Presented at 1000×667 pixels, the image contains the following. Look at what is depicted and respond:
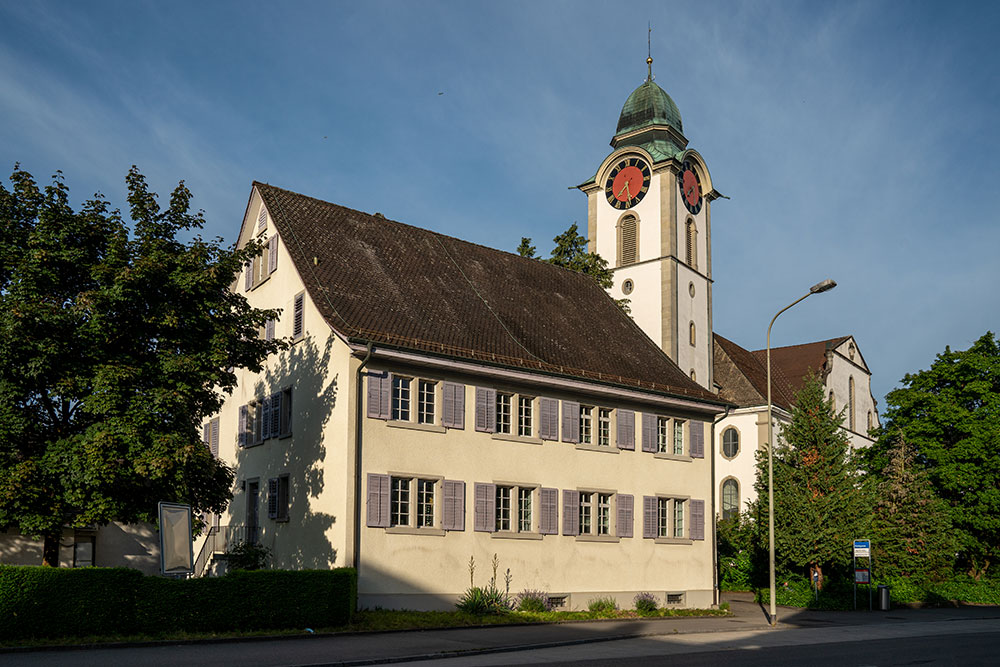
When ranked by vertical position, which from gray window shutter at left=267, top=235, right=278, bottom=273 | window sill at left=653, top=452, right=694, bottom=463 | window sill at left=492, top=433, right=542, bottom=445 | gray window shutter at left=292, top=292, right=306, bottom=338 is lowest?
window sill at left=653, top=452, right=694, bottom=463

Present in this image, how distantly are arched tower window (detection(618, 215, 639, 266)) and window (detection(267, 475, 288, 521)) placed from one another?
23.3 metres

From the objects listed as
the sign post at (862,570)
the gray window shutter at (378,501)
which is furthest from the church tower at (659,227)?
the gray window shutter at (378,501)

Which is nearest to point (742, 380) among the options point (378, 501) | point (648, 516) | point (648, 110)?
point (648, 110)

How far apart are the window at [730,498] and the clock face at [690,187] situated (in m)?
13.2

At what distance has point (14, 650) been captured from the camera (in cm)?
1511

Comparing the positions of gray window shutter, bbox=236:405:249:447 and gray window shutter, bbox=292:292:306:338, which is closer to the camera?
gray window shutter, bbox=292:292:306:338

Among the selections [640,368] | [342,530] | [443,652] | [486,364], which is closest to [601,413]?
[640,368]

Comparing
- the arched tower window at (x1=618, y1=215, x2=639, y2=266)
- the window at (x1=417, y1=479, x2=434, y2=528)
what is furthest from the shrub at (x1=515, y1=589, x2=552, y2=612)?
the arched tower window at (x1=618, y1=215, x2=639, y2=266)

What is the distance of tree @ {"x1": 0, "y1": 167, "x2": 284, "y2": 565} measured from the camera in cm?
1780

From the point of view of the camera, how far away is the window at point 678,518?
30.8m

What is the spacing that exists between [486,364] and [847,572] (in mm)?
19202

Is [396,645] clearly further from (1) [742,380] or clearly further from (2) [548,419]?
(1) [742,380]

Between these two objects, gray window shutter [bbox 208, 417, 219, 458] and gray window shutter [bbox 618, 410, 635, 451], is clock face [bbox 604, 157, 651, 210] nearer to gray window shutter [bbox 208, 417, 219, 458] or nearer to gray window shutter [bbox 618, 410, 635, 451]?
gray window shutter [bbox 618, 410, 635, 451]

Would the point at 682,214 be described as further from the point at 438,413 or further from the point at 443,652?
the point at 443,652
